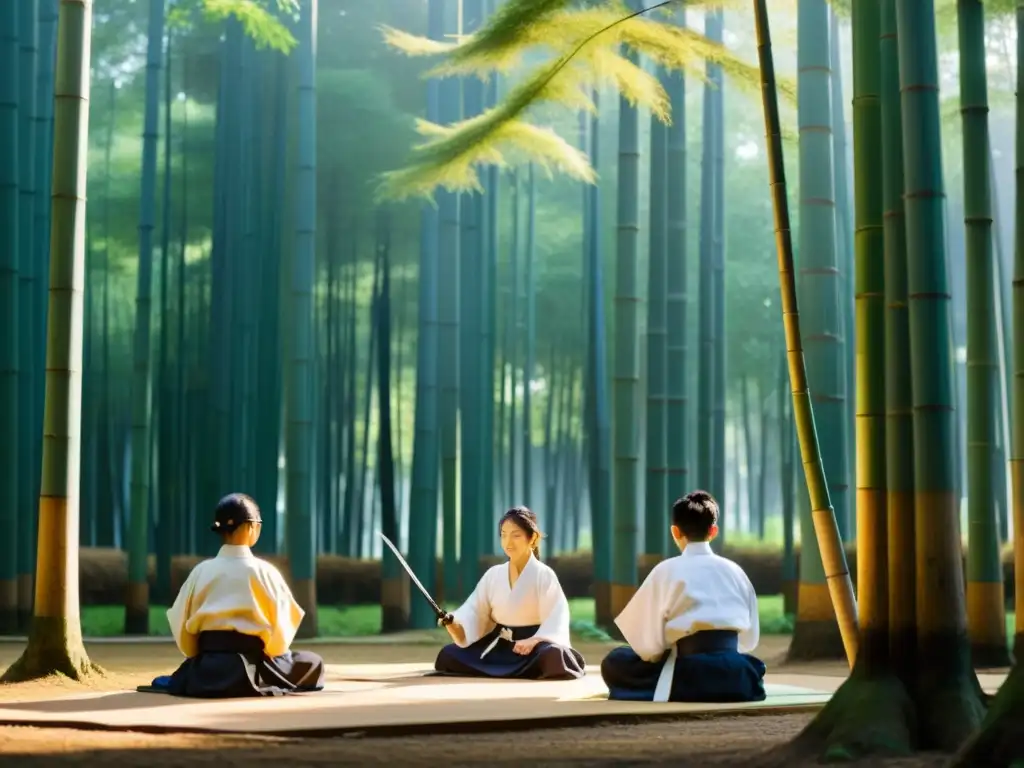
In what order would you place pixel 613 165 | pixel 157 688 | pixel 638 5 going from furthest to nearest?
pixel 613 165 → pixel 638 5 → pixel 157 688

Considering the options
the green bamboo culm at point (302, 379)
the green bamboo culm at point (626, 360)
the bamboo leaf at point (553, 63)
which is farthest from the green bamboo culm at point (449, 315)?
the bamboo leaf at point (553, 63)

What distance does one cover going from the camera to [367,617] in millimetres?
12914

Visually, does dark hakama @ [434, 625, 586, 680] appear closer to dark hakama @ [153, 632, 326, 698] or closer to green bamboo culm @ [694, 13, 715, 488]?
dark hakama @ [153, 632, 326, 698]

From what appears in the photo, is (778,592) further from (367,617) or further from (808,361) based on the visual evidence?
(808,361)

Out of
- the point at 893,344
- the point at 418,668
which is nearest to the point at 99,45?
the point at 418,668

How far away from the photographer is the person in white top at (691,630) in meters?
5.02

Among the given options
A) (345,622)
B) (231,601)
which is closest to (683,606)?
(231,601)

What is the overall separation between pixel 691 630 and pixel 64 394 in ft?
8.19

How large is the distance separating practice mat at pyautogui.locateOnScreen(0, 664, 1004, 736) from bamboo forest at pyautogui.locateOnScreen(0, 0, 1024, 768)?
1.73 ft

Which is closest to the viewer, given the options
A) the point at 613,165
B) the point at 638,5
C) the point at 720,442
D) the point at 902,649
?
the point at 902,649

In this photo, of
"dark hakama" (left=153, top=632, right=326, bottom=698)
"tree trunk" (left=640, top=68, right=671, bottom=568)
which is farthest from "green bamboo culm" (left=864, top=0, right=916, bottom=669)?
"tree trunk" (left=640, top=68, right=671, bottom=568)

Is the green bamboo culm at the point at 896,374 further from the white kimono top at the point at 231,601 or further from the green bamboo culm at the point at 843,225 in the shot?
the green bamboo culm at the point at 843,225

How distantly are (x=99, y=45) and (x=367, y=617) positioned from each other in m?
5.38

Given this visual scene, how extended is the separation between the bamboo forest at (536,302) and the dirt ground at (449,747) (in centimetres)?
22
